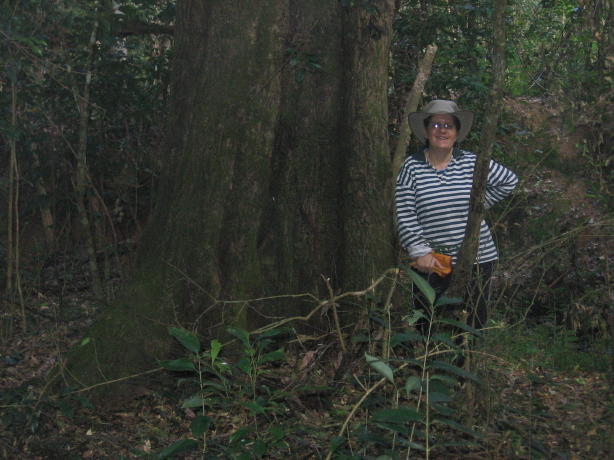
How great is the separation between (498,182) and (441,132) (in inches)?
19.3

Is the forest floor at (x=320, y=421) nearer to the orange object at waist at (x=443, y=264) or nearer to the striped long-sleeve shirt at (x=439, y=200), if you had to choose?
the orange object at waist at (x=443, y=264)

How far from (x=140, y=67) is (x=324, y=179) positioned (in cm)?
351

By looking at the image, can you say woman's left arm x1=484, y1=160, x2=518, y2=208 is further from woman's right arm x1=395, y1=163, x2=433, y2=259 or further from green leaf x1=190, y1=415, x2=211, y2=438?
green leaf x1=190, y1=415, x2=211, y2=438

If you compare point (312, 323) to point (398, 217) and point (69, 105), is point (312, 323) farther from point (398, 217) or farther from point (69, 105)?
point (69, 105)

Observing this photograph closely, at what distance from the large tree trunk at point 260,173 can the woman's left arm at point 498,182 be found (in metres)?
0.70

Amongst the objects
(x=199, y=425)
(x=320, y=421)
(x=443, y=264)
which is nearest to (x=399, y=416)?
(x=199, y=425)

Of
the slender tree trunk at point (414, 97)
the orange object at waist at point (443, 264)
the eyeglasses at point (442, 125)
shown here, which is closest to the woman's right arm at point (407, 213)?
the orange object at waist at point (443, 264)

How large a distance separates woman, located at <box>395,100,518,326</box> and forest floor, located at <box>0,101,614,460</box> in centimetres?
64

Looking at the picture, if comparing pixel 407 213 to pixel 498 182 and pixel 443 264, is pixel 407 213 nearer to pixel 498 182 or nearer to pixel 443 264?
pixel 443 264

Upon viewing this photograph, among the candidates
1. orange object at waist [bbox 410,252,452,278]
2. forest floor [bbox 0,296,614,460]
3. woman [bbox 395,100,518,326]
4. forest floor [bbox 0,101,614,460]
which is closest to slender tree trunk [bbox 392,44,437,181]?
woman [bbox 395,100,518,326]

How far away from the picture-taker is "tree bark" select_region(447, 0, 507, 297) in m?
4.10

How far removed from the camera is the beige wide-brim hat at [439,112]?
5.27m

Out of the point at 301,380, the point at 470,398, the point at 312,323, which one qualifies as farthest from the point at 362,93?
the point at 470,398

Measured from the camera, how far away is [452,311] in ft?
14.1
